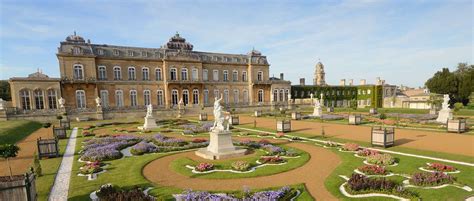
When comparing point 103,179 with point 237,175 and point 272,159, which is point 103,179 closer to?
point 237,175

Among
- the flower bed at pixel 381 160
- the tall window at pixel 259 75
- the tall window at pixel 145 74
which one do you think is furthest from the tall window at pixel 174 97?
the flower bed at pixel 381 160

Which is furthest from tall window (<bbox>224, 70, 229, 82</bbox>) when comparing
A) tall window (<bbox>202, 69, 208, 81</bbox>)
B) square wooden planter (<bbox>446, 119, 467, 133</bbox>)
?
square wooden planter (<bbox>446, 119, 467, 133</bbox>)

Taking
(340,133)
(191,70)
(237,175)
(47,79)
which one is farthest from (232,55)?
(237,175)

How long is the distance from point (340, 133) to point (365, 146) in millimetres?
5603

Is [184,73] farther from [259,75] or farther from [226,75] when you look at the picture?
[259,75]

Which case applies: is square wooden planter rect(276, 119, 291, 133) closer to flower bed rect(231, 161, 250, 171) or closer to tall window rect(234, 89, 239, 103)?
flower bed rect(231, 161, 250, 171)

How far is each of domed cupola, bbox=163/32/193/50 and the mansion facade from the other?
0.16 meters

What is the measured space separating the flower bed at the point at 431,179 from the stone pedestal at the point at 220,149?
8160mm

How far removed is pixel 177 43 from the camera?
195 ft

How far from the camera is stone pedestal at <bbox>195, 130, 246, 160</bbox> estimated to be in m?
13.9

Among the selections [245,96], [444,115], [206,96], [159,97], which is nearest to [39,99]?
[159,97]

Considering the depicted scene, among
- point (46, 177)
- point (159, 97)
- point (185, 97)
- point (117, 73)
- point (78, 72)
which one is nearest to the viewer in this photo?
point (46, 177)

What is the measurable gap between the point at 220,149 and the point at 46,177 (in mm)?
8122

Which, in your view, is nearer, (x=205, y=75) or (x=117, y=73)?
(x=117, y=73)
